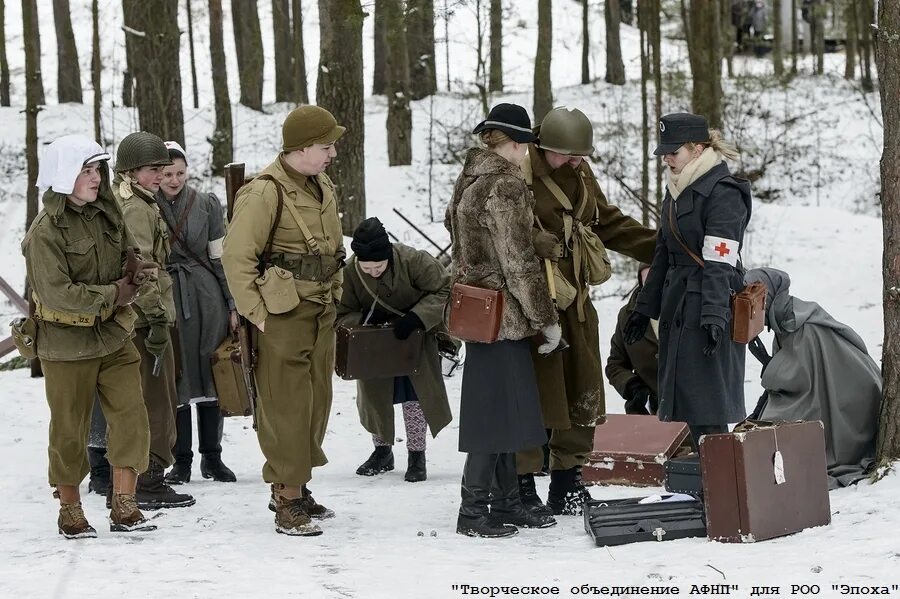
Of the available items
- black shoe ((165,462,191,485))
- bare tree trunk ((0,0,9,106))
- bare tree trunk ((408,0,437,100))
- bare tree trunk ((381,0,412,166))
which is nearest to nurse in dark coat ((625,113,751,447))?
black shoe ((165,462,191,485))

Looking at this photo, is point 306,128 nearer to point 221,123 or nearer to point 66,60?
point 221,123

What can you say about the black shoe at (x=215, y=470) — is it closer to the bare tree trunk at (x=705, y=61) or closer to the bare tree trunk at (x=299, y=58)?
the bare tree trunk at (x=705, y=61)

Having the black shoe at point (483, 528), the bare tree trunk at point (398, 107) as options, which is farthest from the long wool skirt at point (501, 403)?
the bare tree trunk at point (398, 107)

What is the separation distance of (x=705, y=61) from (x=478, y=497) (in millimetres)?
10003

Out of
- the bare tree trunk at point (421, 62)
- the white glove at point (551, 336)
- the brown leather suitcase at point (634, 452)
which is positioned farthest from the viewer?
the bare tree trunk at point (421, 62)

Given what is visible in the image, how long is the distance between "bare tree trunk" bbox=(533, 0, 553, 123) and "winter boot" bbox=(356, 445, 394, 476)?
12.8 meters

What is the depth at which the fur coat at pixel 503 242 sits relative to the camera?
516cm

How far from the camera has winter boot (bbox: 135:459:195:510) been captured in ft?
20.0

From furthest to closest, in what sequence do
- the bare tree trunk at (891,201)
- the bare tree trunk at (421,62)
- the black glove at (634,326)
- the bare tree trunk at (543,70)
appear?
the bare tree trunk at (421,62) → the bare tree trunk at (543,70) → the black glove at (634,326) → the bare tree trunk at (891,201)

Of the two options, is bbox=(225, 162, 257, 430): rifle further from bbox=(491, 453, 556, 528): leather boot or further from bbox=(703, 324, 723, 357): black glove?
bbox=(703, 324, 723, 357): black glove

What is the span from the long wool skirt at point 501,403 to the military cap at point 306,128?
1.19m

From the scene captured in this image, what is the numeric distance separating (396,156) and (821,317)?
13.4 m

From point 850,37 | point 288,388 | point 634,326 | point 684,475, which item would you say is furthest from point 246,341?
point 850,37

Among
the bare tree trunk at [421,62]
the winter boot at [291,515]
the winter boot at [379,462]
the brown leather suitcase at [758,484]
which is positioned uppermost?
the bare tree trunk at [421,62]
